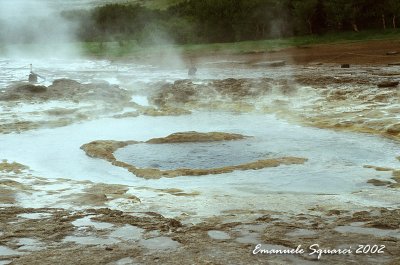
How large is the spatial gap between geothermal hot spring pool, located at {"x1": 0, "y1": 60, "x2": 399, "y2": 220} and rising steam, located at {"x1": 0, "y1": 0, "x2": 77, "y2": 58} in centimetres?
2802

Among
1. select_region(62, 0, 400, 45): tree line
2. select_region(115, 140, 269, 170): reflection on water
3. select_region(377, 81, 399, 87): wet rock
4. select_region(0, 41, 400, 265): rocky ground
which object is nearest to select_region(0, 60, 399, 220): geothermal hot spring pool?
select_region(115, 140, 269, 170): reflection on water

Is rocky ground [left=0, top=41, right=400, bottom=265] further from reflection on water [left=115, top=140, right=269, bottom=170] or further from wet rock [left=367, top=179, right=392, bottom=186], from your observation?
reflection on water [left=115, top=140, right=269, bottom=170]

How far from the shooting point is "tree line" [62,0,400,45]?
35219 mm

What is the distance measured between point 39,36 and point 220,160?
40.1 meters

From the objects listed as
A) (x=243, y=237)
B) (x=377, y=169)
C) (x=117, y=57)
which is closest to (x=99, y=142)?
(x=377, y=169)

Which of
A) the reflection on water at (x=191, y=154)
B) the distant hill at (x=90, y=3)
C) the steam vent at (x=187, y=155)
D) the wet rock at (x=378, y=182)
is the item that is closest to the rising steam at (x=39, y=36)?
the distant hill at (x=90, y=3)

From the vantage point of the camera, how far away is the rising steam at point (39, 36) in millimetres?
40188

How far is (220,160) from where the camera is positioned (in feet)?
28.5

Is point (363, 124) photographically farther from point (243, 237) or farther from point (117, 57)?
point (117, 57)

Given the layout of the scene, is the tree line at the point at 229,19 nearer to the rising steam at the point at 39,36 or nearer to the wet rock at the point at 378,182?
the rising steam at the point at 39,36

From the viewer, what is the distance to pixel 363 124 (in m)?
10.8

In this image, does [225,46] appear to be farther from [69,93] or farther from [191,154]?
[191,154]

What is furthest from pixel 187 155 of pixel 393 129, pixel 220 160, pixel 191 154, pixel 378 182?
pixel 393 129

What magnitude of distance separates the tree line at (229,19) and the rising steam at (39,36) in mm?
1267
